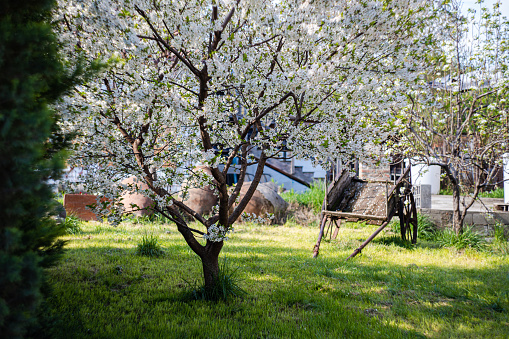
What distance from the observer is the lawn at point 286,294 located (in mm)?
2848

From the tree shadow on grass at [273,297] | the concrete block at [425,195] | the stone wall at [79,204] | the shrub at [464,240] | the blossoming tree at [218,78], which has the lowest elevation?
the tree shadow on grass at [273,297]

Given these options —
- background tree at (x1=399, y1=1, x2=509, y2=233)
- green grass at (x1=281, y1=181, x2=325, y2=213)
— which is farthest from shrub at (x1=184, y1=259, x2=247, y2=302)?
green grass at (x1=281, y1=181, x2=325, y2=213)

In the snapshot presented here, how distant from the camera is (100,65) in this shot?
7.02ft

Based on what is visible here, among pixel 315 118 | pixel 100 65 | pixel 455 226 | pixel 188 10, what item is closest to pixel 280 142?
pixel 315 118

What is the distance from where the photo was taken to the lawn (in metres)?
2.85

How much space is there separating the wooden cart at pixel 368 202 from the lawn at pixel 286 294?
69 cm

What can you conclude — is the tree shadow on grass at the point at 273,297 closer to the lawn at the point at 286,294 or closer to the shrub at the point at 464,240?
the lawn at the point at 286,294

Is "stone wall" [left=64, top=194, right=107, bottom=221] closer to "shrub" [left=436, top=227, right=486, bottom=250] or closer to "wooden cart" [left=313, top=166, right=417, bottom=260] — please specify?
"wooden cart" [left=313, top=166, right=417, bottom=260]

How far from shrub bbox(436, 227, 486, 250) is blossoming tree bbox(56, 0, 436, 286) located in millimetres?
4072

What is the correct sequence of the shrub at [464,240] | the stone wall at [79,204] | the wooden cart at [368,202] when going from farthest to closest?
1. the stone wall at [79,204]
2. the shrub at [464,240]
3. the wooden cart at [368,202]

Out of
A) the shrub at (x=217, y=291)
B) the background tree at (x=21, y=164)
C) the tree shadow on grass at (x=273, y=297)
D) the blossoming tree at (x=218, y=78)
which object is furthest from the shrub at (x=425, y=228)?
the background tree at (x=21, y=164)

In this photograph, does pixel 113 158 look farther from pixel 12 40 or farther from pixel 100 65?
pixel 12 40

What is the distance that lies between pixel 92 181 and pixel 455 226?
6.86 m

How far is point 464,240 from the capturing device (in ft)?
20.4
